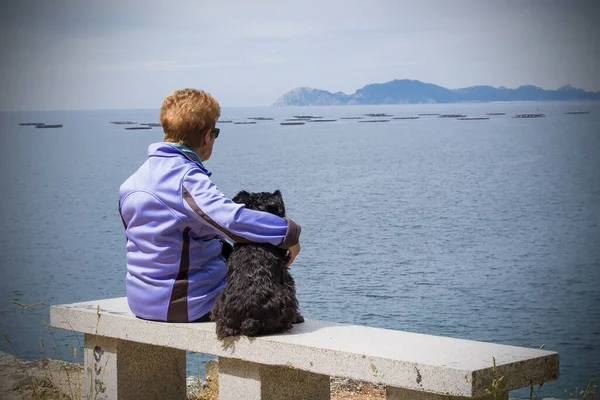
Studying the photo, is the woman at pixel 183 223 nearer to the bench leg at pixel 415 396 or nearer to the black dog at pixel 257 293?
the black dog at pixel 257 293

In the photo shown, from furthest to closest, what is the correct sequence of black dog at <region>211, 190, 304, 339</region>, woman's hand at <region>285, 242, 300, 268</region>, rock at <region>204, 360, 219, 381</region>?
rock at <region>204, 360, 219, 381</region>
woman's hand at <region>285, 242, 300, 268</region>
black dog at <region>211, 190, 304, 339</region>

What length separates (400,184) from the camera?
51.2m

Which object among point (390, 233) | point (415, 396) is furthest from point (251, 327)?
point (390, 233)

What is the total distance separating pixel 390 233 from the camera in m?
35.6

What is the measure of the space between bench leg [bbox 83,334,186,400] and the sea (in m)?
0.32

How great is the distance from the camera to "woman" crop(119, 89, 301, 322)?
351 centimetres

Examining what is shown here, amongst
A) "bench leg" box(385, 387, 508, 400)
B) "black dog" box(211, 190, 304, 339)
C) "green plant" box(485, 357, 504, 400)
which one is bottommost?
"bench leg" box(385, 387, 508, 400)

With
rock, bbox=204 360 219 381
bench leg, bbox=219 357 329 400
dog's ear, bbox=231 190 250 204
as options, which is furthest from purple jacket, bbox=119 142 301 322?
rock, bbox=204 360 219 381

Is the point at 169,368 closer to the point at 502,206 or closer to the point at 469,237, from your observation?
the point at 469,237

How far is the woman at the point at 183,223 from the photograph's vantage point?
351cm

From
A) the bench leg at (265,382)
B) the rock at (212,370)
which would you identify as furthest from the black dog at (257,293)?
the rock at (212,370)

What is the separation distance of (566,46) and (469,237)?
3190cm

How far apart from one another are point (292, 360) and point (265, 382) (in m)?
0.28

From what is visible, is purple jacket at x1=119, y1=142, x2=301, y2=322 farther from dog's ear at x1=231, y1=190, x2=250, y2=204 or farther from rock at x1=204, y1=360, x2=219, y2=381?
rock at x1=204, y1=360, x2=219, y2=381
